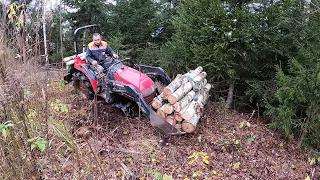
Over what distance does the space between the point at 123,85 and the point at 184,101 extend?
1.18 metres

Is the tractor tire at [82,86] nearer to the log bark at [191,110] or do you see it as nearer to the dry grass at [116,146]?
the dry grass at [116,146]

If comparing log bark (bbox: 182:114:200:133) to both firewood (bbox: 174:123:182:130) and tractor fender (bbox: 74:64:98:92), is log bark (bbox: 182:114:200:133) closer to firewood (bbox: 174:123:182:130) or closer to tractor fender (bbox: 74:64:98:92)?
firewood (bbox: 174:123:182:130)

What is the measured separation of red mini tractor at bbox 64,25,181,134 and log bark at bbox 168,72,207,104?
440mm

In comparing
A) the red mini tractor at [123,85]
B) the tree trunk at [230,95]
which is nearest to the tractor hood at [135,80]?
the red mini tractor at [123,85]

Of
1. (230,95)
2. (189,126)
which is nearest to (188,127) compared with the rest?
(189,126)

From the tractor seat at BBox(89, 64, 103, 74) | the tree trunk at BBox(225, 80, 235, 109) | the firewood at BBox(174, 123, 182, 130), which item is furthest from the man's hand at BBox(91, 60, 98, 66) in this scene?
the tree trunk at BBox(225, 80, 235, 109)

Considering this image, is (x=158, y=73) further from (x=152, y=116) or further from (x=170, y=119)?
(x=152, y=116)

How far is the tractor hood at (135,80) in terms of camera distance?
537 cm

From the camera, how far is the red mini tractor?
4.89 meters

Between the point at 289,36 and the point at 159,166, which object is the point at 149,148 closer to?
the point at 159,166

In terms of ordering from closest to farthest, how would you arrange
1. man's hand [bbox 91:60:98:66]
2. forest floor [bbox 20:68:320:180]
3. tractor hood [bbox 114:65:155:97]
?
forest floor [bbox 20:68:320:180] < tractor hood [bbox 114:65:155:97] < man's hand [bbox 91:60:98:66]

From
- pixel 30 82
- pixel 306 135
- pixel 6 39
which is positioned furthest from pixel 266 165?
pixel 6 39

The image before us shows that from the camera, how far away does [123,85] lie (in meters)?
5.13

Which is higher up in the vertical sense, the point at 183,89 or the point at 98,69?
the point at 98,69
